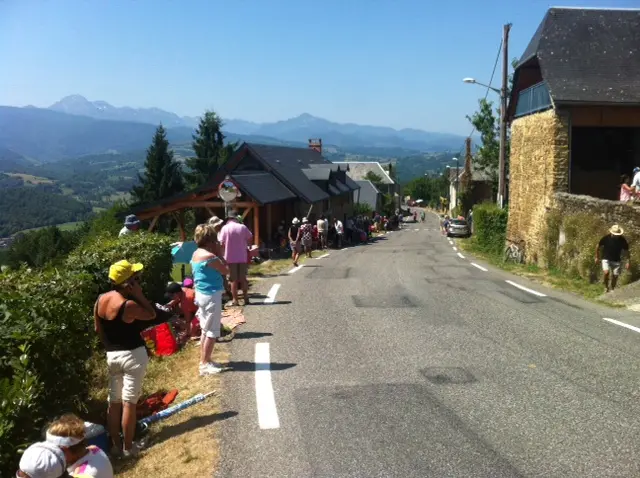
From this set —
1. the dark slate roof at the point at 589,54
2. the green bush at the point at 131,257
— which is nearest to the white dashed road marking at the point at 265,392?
the green bush at the point at 131,257

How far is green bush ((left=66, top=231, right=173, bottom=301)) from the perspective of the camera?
25.8ft

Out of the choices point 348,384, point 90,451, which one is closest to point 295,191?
point 348,384

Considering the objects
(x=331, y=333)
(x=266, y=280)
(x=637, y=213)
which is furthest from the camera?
(x=266, y=280)

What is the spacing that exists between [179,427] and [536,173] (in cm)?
1802

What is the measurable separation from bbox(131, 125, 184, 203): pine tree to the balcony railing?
161 feet

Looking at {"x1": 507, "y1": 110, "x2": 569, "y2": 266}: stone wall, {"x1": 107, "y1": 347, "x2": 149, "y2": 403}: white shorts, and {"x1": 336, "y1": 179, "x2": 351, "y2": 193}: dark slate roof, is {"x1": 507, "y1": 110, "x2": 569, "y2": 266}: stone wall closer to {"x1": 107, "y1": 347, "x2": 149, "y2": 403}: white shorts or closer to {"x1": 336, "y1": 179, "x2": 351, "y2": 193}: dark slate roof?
{"x1": 107, "y1": 347, "x2": 149, "y2": 403}: white shorts

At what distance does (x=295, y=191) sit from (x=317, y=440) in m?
27.6

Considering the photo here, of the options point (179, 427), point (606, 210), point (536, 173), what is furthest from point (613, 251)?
point (179, 427)

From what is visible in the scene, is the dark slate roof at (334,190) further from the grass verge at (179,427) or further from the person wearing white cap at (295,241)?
the grass verge at (179,427)

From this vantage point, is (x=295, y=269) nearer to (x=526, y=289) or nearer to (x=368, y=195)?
(x=526, y=289)

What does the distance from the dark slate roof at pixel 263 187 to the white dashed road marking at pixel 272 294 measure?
12649 mm

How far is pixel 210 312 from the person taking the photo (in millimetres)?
7012

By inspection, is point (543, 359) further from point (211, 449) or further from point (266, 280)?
point (266, 280)

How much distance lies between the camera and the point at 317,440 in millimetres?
4934
